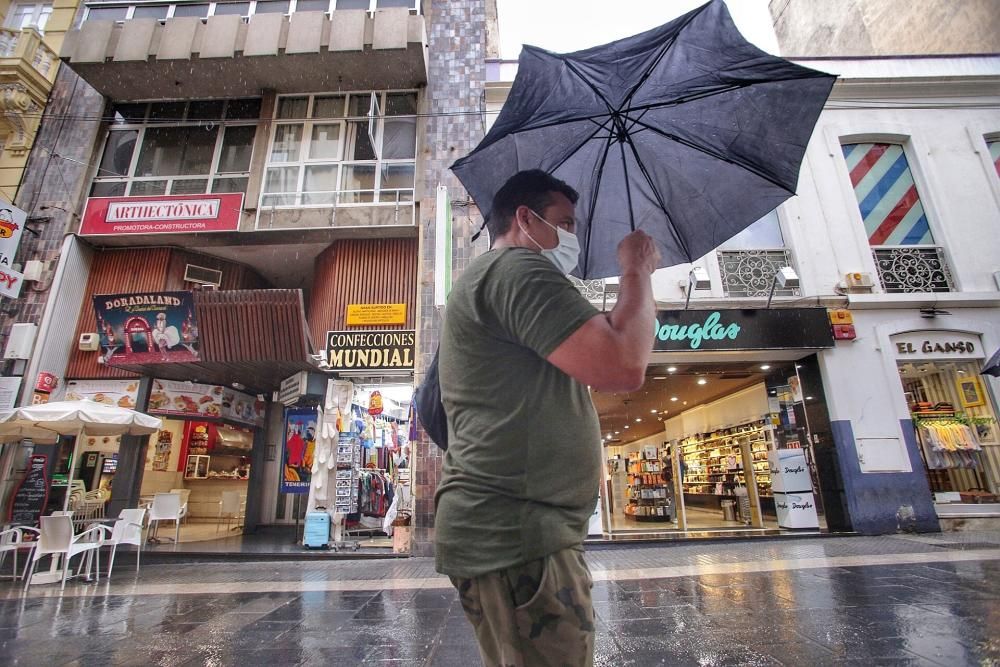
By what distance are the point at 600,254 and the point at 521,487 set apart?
1485 millimetres

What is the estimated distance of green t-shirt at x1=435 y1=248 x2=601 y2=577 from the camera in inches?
45.4

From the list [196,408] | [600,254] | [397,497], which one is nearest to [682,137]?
[600,254]

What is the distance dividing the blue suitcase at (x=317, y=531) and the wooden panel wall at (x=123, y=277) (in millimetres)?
5315

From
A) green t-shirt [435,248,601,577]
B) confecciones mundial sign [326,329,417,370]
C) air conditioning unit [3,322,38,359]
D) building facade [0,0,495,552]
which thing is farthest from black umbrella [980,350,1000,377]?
air conditioning unit [3,322,38,359]

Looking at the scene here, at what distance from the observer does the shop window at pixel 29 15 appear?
484 inches

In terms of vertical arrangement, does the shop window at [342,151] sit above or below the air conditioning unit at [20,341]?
above

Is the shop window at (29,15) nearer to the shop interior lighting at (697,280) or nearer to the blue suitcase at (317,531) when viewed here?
the blue suitcase at (317,531)

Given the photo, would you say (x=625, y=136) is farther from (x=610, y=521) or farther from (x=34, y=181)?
(x=34, y=181)

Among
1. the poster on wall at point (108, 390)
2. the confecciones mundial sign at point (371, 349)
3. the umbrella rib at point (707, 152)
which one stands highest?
the confecciones mundial sign at point (371, 349)

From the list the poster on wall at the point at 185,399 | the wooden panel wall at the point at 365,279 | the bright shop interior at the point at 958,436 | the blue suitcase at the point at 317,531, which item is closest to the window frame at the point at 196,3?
the wooden panel wall at the point at 365,279

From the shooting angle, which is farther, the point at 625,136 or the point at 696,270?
the point at 696,270

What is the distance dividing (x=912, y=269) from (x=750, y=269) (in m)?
3.12

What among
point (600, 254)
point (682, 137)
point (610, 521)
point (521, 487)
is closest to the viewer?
point (521, 487)

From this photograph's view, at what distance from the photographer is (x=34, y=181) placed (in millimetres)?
10703
